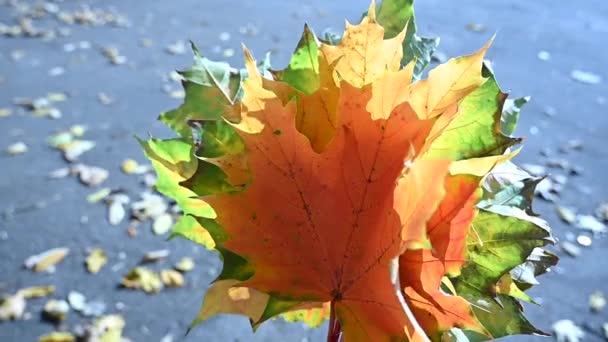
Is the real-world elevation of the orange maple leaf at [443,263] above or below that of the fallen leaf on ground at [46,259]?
above

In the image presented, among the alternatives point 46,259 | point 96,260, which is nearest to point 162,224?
point 96,260

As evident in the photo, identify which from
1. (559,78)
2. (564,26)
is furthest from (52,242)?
(564,26)

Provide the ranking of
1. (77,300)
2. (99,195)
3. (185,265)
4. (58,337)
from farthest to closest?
1. (99,195)
2. (185,265)
3. (77,300)
4. (58,337)

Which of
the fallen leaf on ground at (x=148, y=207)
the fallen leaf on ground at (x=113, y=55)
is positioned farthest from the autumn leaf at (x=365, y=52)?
the fallen leaf on ground at (x=113, y=55)

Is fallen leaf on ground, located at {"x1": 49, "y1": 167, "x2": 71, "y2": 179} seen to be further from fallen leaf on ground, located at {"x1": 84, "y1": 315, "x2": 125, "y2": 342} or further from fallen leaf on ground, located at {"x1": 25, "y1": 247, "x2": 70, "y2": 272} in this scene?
fallen leaf on ground, located at {"x1": 84, "y1": 315, "x2": 125, "y2": 342}

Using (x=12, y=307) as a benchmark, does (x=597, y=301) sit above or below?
below

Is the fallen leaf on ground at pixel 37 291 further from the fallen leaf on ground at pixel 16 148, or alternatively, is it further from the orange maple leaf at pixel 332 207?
the orange maple leaf at pixel 332 207

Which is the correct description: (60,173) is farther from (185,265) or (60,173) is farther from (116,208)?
(185,265)
